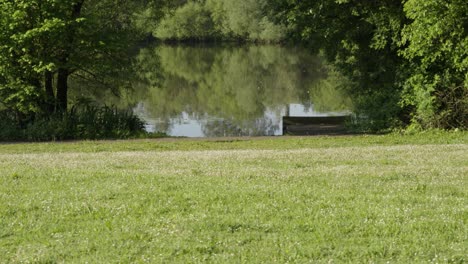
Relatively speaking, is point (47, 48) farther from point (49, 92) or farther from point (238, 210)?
point (238, 210)

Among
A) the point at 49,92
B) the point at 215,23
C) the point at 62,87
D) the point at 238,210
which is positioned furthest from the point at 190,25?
the point at 238,210

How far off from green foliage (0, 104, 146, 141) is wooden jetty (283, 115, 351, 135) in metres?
5.91

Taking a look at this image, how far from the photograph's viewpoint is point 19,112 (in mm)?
23703

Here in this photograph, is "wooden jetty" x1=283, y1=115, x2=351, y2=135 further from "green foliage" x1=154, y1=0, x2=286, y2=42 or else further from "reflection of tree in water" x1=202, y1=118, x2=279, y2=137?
"green foliage" x1=154, y1=0, x2=286, y2=42

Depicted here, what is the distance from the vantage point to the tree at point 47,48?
2181 cm

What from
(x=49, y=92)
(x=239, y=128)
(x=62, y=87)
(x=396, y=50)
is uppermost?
(x=396, y=50)

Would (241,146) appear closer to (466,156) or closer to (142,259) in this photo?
(466,156)

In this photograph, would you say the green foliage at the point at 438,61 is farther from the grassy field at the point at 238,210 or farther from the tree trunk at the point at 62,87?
the tree trunk at the point at 62,87

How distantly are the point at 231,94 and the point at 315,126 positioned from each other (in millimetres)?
16300

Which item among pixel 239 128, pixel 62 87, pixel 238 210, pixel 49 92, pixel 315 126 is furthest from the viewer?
pixel 239 128

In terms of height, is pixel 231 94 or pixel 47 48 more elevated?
pixel 47 48

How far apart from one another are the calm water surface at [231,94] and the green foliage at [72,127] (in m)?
3.87

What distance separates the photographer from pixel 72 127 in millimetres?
22391

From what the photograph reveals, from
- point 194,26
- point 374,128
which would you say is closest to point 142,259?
point 374,128
